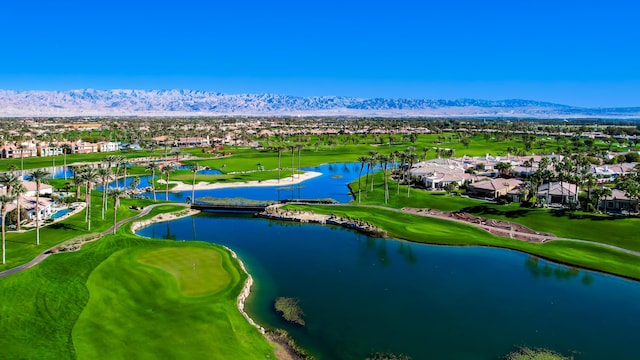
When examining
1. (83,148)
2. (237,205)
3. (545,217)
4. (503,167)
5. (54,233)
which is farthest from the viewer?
(83,148)

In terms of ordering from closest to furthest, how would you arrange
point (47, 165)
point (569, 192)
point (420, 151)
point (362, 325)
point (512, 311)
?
point (362, 325), point (512, 311), point (569, 192), point (47, 165), point (420, 151)

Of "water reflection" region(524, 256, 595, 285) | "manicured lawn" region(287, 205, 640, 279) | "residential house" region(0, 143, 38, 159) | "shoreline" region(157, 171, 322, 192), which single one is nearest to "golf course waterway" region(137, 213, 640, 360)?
"water reflection" region(524, 256, 595, 285)

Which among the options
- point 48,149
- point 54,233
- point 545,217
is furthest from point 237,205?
point 48,149

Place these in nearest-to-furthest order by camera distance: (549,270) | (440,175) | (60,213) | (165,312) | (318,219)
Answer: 1. (165,312)
2. (549,270)
3. (60,213)
4. (318,219)
5. (440,175)

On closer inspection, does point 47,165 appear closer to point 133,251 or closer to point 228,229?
point 228,229

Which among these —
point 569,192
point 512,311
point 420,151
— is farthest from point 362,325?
point 420,151

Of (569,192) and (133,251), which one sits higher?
(569,192)

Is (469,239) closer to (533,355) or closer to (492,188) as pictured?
(492,188)
